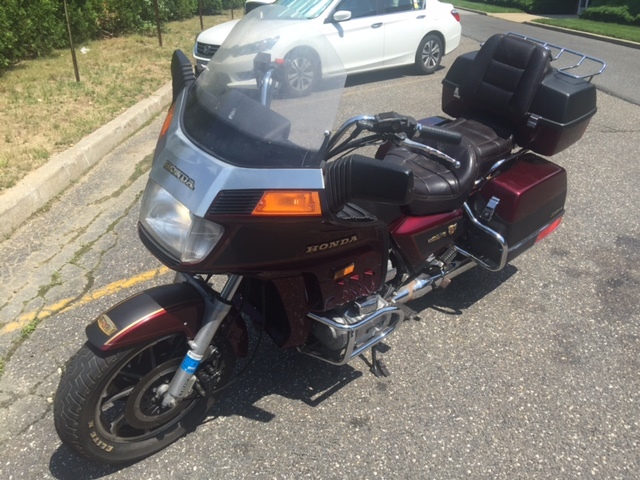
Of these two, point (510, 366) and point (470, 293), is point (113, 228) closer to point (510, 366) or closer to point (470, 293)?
point (470, 293)

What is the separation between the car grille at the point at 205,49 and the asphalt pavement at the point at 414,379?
4.45 metres

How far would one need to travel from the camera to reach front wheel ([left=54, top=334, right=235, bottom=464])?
2219mm

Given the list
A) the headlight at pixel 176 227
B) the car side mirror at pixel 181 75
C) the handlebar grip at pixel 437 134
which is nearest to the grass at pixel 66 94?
the car side mirror at pixel 181 75

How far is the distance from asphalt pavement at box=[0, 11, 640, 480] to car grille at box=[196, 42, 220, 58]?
4.45m

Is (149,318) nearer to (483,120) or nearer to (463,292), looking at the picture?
(463,292)

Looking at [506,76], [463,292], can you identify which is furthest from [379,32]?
[463,292]

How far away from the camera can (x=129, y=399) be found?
2365mm

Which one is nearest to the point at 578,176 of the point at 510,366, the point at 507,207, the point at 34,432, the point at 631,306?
the point at 631,306

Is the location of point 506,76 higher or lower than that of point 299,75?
lower

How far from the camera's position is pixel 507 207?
3.25m

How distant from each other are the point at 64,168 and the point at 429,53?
6651 mm

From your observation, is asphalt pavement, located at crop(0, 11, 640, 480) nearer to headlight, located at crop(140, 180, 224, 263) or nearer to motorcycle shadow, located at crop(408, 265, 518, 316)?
motorcycle shadow, located at crop(408, 265, 518, 316)

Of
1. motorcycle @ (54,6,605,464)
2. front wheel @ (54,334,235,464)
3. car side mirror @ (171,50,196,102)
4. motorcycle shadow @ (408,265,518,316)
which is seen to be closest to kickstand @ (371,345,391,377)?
motorcycle @ (54,6,605,464)

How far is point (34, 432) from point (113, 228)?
81.0 inches
